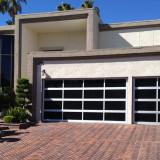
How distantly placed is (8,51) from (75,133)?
36.2ft

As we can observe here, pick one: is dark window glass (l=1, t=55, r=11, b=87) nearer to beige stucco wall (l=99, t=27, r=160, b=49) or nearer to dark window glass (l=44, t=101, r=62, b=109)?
dark window glass (l=44, t=101, r=62, b=109)

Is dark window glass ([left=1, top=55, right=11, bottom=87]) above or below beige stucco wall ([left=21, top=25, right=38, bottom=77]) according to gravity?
below

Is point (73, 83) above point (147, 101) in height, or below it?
above

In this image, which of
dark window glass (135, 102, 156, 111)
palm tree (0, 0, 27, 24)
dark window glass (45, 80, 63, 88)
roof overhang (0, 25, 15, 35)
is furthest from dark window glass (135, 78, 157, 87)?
palm tree (0, 0, 27, 24)

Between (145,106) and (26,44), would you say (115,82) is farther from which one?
(26,44)

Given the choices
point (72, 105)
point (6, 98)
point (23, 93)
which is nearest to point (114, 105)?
point (72, 105)

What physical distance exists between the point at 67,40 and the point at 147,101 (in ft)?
32.3

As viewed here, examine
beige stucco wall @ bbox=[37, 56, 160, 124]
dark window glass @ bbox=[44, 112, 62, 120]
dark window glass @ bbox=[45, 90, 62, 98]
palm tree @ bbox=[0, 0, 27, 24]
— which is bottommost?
dark window glass @ bbox=[44, 112, 62, 120]

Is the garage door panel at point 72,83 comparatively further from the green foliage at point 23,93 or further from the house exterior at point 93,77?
the green foliage at point 23,93

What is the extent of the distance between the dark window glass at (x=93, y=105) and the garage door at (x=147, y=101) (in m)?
1.98

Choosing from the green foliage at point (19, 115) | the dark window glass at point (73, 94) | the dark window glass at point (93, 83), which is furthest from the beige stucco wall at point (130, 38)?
the green foliage at point (19, 115)

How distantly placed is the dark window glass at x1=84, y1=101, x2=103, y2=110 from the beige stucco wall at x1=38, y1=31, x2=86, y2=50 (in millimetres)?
7220

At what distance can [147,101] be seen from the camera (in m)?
12.3

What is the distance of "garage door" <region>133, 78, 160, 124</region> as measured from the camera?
12156 millimetres
